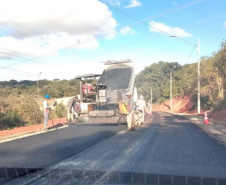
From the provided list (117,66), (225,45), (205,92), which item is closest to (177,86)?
(205,92)

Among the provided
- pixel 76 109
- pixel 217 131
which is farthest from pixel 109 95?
pixel 217 131

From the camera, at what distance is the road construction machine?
1488 centimetres

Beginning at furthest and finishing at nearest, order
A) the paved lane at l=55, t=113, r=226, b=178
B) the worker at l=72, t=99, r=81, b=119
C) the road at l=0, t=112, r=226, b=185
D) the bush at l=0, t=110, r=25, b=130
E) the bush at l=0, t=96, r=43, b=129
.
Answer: the bush at l=0, t=96, r=43, b=129
the bush at l=0, t=110, r=25, b=130
the worker at l=72, t=99, r=81, b=119
the paved lane at l=55, t=113, r=226, b=178
the road at l=0, t=112, r=226, b=185

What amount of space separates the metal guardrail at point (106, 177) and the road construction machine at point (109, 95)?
880 cm

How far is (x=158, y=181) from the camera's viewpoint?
201 inches

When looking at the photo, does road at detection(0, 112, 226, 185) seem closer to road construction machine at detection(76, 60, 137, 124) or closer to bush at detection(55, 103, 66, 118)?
road construction machine at detection(76, 60, 137, 124)

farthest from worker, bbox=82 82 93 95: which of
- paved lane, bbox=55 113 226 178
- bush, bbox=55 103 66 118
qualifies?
bush, bbox=55 103 66 118

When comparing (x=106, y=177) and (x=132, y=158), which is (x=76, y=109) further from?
(x=106, y=177)

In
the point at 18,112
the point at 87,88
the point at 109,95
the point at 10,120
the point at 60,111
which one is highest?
the point at 87,88

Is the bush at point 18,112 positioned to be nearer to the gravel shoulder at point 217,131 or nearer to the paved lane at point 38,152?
the paved lane at point 38,152

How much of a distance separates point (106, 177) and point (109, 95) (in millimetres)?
10759

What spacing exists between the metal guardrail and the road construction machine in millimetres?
8803

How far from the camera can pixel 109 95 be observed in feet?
52.6

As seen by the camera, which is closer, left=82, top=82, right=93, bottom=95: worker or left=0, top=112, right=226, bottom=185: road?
left=0, top=112, right=226, bottom=185: road
